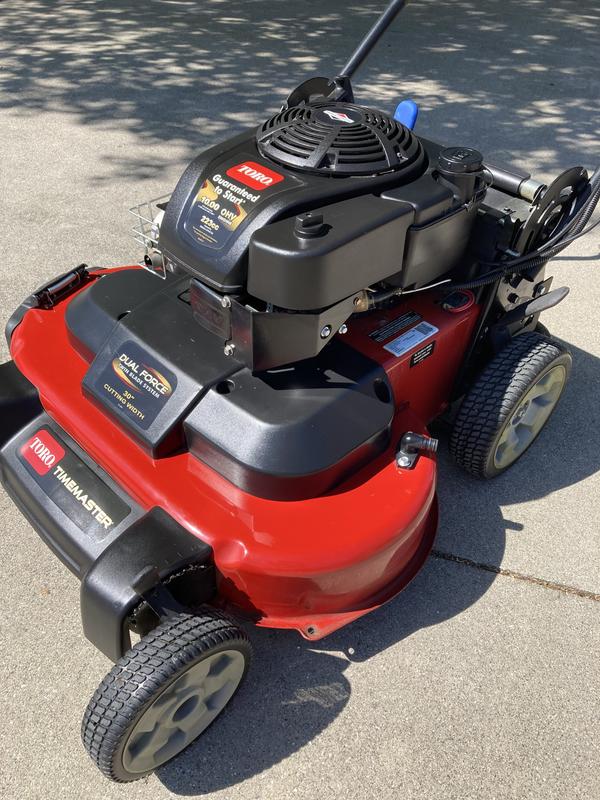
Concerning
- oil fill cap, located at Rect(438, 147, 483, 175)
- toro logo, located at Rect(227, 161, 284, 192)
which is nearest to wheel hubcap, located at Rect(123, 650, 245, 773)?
toro logo, located at Rect(227, 161, 284, 192)

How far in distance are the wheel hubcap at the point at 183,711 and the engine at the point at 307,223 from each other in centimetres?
71

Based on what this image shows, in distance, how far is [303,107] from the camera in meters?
2.03

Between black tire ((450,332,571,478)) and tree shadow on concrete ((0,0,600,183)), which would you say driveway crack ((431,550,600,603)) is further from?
tree shadow on concrete ((0,0,600,183))

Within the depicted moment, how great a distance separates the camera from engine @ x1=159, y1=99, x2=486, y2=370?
66.8 inches

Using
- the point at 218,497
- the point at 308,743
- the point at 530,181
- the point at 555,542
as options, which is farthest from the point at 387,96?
the point at 308,743

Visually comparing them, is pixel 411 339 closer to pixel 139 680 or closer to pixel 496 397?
pixel 496 397

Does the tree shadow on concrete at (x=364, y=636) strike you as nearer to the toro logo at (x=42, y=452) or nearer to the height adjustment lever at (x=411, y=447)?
the height adjustment lever at (x=411, y=447)

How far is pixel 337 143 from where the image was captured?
1.87 metres

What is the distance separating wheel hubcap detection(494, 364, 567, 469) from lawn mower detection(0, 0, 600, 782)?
0.20 meters

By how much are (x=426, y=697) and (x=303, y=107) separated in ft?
5.14

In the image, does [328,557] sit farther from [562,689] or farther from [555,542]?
[555,542]

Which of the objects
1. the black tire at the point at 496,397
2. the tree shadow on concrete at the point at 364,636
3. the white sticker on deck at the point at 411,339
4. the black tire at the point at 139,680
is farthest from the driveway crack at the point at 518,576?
the black tire at the point at 139,680

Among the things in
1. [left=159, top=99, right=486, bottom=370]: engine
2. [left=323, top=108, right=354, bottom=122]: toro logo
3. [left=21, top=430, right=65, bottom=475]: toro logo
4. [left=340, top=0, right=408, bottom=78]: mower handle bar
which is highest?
[left=340, top=0, right=408, bottom=78]: mower handle bar

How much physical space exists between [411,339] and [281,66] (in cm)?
416
